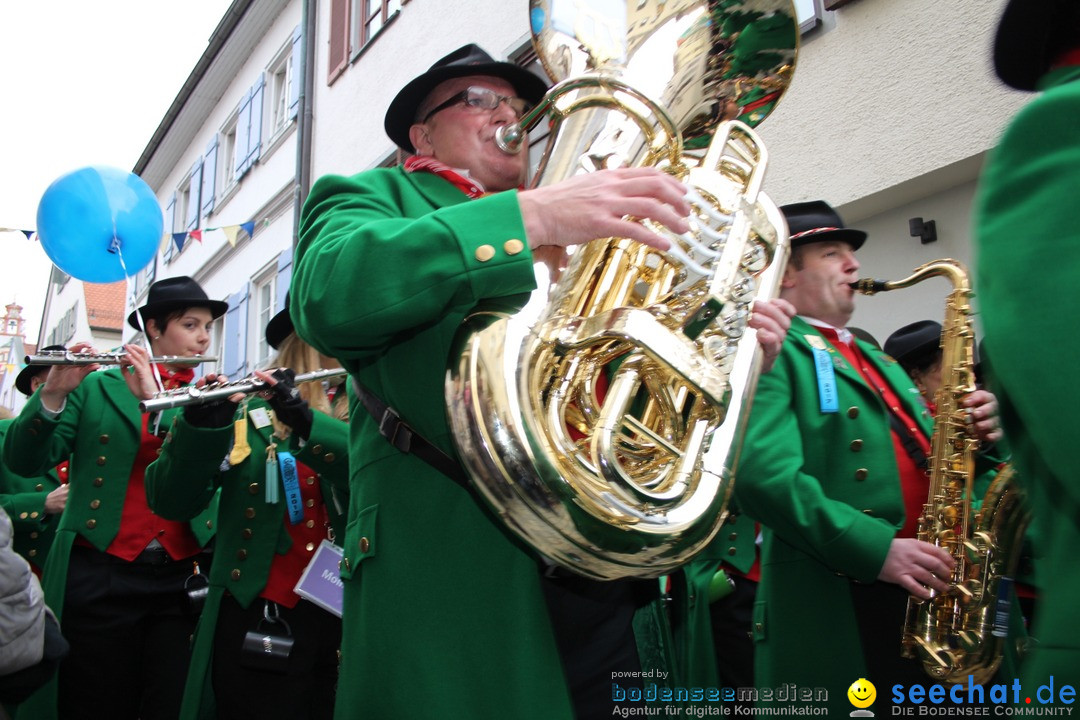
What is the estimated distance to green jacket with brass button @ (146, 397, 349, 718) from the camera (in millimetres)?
3068

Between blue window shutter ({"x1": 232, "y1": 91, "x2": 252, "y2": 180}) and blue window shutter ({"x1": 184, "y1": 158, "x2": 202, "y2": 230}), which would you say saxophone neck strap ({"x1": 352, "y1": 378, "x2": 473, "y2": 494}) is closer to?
blue window shutter ({"x1": 232, "y1": 91, "x2": 252, "y2": 180})

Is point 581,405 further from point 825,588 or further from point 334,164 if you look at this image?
point 334,164

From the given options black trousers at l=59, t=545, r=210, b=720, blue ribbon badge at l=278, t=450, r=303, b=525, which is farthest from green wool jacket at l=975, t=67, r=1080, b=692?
black trousers at l=59, t=545, r=210, b=720

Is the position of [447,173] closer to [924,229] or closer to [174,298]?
[174,298]

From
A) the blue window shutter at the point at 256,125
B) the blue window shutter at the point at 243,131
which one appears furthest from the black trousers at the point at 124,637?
the blue window shutter at the point at 243,131

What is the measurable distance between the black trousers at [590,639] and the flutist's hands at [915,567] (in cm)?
88

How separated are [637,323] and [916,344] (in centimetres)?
295

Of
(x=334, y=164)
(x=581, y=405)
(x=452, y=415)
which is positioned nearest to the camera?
(x=452, y=415)

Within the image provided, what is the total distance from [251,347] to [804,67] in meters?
10.3

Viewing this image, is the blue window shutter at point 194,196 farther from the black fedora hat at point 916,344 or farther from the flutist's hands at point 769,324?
the flutist's hands at point 769,324

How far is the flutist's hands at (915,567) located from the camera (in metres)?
2.42

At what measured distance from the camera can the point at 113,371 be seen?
428 cm

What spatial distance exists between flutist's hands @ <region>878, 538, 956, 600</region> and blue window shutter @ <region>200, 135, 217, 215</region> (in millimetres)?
15256

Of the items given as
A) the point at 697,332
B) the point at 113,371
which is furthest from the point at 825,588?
the point at 113,371
